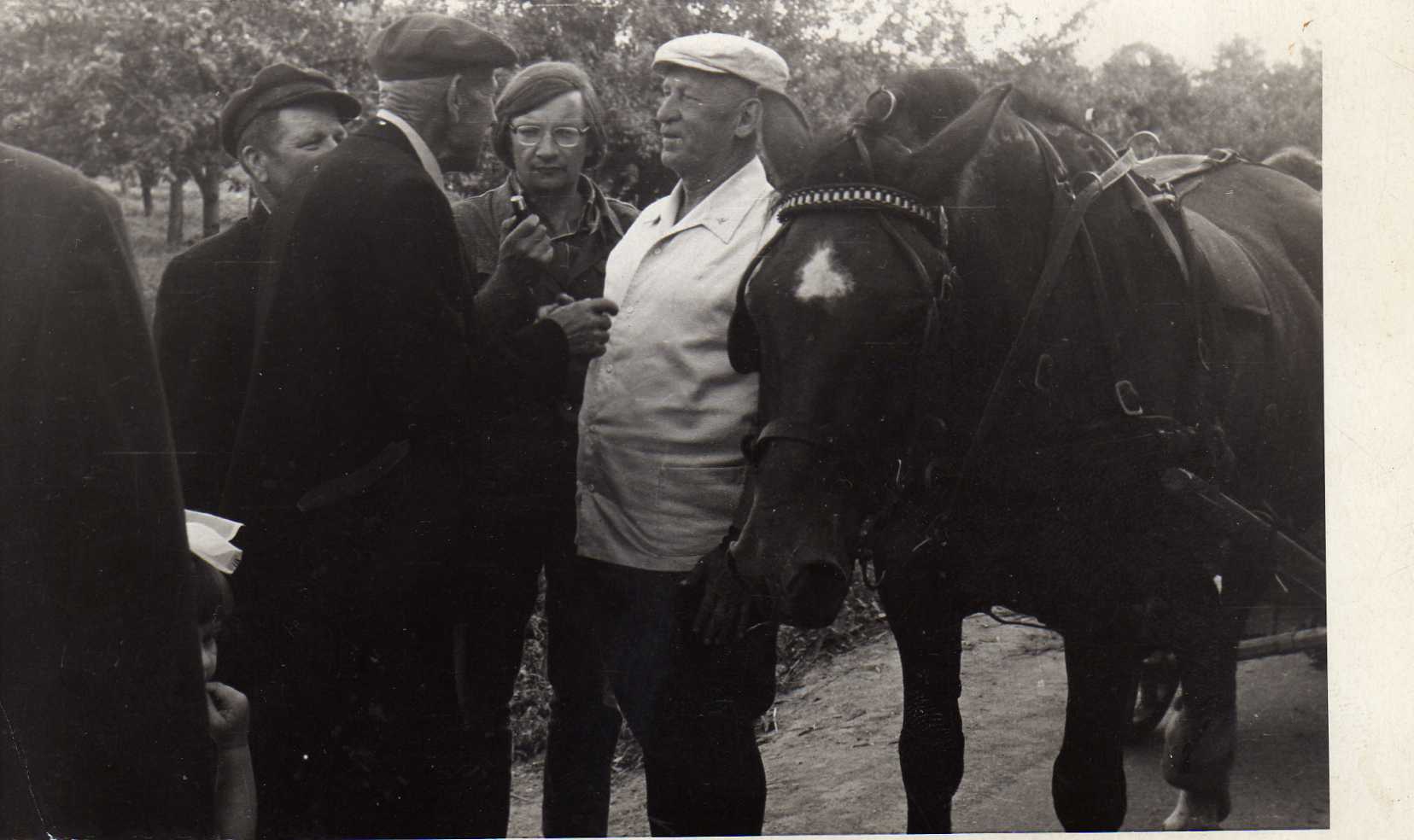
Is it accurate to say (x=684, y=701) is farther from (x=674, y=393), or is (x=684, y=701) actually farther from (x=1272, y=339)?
(x=1272, y=339)

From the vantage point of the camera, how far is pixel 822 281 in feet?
7.18

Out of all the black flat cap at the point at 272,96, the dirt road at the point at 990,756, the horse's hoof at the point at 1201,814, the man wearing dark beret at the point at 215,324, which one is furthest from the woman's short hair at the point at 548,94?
the horse's hoof at the point at 1201,814

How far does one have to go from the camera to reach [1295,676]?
130 inches

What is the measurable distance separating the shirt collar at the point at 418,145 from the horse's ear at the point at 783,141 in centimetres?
63

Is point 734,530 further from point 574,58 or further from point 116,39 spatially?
point 116,39

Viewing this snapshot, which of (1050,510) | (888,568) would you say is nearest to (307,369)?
(888,568)

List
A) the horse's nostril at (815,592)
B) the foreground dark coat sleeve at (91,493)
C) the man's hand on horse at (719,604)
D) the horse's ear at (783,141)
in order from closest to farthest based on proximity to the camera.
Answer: the foreground dark coat sleeve at (91,493) < the horse's nostril at (815,592) < the horse's ear at (783,141) < the man's hand on horse at (719,604)

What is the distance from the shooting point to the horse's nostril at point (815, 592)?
2.14 metres

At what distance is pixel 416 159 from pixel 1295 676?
8.14 feet

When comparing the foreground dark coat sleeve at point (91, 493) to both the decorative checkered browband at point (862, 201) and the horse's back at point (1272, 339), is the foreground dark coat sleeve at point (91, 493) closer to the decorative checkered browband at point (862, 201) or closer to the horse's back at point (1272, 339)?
the decorative checkered browband at point (862, 201)

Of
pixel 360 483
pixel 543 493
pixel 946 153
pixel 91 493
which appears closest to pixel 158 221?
pixel 360 483

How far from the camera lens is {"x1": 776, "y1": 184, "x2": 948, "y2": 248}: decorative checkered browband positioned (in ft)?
7.39

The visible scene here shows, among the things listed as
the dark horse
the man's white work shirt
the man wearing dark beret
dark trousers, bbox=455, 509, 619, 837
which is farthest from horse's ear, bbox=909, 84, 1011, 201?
the man wearing dark beret

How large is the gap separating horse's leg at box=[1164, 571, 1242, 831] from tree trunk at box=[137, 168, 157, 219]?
2313 millimetres
